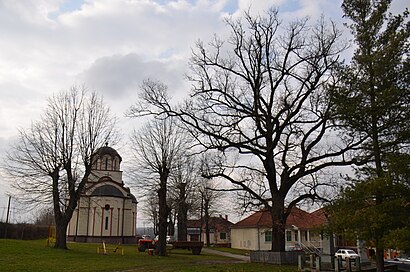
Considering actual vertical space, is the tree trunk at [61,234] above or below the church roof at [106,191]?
below

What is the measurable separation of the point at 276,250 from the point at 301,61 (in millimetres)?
12021

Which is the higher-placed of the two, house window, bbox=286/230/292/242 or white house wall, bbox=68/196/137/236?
white house wall, bbox=68/196/137/236

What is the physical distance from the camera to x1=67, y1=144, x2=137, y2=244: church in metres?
51.3

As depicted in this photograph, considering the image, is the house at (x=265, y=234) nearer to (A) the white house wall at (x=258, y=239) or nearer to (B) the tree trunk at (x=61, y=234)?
(A) the white house wall at (x=258, y=239)

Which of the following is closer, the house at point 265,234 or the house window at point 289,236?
the house at point 265,234

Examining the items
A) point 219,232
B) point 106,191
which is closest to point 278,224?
point 106,191

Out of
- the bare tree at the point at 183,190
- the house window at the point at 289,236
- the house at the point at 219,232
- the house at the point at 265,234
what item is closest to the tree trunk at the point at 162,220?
the bare tree at the point at 183,190

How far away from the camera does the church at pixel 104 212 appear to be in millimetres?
51344

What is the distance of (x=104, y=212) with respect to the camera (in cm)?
5225

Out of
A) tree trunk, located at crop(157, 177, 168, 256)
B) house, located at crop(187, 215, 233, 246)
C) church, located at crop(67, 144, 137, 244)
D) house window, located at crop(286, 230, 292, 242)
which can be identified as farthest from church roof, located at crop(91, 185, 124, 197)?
house window, located at crop(286, 230, 292, 242)

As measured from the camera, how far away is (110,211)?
52.7m

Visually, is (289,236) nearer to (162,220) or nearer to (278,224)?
Answer: (162,220)

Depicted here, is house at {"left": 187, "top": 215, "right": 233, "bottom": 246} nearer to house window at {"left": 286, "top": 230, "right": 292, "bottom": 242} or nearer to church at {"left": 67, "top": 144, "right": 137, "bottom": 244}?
house window at {"left": 286, "top": 230, "right": 292, "bottom": 242}

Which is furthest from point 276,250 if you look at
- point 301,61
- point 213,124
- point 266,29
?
point 266,29
